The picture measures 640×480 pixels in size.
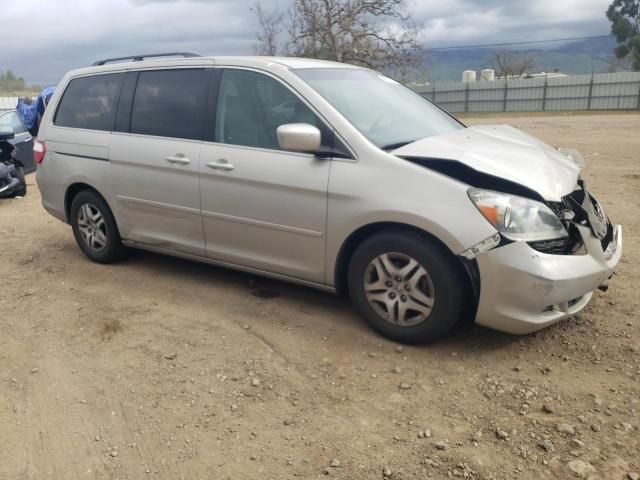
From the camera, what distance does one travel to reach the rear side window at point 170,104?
4.48 metres

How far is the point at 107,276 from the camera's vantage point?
5.28 metres

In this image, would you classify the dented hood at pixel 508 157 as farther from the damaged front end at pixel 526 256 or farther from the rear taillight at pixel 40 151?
the rear taillight at pixel 40 151

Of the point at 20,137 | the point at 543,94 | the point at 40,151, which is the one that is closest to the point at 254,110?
the point at 40,151

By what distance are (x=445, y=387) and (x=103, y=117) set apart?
150 inches

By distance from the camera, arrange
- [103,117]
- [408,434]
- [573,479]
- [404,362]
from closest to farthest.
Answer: [573,479], [408,434], [404,362], [103,117]

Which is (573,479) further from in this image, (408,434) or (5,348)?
(5,348)

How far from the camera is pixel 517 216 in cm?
326

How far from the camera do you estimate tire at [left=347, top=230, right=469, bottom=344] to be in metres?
3.39

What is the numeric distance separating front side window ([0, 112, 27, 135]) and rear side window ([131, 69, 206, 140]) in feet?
23.4

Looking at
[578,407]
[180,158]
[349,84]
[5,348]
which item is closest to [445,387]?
[578,407]

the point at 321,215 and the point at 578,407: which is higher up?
the point at 321,215

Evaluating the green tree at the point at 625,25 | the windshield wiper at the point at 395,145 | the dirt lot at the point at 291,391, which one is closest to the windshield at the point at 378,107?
the windshield wiper at the point at 395,145

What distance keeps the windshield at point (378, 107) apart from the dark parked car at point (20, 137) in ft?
28.8

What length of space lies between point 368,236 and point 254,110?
1311 mm
